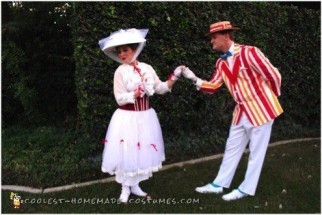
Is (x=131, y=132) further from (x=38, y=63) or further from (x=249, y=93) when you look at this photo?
(x=38, y=63)

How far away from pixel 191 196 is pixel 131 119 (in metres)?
1.12

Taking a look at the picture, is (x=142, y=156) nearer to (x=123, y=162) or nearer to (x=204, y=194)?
(x=123, y=162)

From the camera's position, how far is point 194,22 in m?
5.42

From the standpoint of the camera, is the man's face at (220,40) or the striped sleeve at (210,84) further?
the striped sleeve at (210,84)

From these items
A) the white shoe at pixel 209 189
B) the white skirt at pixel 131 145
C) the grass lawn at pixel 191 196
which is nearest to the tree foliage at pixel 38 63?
the grass lawn at pixel 191 196

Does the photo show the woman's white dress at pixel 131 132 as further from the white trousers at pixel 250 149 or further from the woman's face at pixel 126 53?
the white trousers at pixel 250 149

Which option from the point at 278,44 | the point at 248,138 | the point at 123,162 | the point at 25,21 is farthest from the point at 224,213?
the point at 25,21

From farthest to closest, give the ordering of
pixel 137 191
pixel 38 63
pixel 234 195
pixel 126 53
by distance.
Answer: pixel 38 63 < pixel 137 191 < pixel 234 195 < pixel 126 53

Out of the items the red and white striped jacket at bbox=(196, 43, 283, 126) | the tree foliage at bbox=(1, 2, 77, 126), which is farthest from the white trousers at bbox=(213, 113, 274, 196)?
the tree foliage at bbox=(1, 2, 77, 126)

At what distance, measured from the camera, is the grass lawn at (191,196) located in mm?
3895

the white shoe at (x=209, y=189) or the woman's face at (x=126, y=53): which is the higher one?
the woman's face at (x=126, y=53)

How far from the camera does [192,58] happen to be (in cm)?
549

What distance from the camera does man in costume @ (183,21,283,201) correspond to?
3820 millimetres

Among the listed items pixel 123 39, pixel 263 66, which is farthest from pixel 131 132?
pixel 263 66
